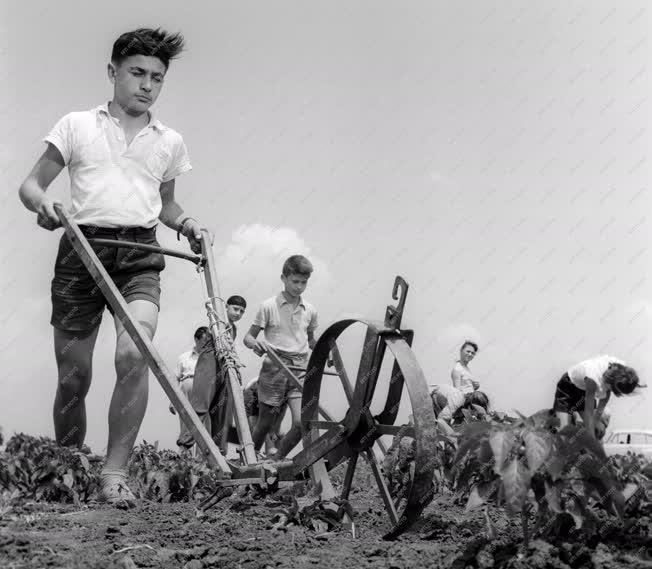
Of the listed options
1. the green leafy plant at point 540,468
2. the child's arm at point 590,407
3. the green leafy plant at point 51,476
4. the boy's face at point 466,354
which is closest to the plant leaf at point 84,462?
the green leafy plant at point 51,476

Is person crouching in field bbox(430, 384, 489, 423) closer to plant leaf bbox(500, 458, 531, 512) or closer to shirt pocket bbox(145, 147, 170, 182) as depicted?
shirt pocket bbox(145, 147, 170, 182)

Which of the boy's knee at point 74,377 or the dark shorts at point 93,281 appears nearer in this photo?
the dark shorts at point 93,281

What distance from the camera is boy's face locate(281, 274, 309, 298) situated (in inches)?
260

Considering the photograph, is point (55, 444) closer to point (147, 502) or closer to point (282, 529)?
point (147, 502)

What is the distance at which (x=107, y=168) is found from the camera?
13.4ft

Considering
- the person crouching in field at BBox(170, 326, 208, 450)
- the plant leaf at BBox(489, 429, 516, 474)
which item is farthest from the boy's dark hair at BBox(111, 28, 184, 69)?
the person crouching in field at BBox(170, 326, 208, 450)

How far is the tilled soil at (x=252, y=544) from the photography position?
7.68 feet

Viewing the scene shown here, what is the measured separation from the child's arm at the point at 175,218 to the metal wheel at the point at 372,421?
100cm

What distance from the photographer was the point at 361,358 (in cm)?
316

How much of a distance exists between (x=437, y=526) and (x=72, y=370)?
2175 mm

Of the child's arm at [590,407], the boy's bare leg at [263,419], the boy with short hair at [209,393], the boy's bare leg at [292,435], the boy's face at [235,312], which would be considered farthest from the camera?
the boy's face at [235,312]

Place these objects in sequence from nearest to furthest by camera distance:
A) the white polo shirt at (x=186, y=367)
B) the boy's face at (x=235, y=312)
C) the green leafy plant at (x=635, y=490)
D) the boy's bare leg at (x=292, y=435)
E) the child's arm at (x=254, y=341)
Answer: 1. the green leafy plant at (x=635, y=490)
2. the boy's bare leg at (x=292, y=435)
3. the child's arm at (x=254, y=341)
4. the boy's face at (x=235, y=312)
5. the white polo shirt at (x=186, y=367)

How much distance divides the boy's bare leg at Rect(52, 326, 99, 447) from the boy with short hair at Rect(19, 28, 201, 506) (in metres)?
0.10

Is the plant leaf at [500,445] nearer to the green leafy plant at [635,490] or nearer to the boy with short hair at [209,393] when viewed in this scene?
the green leafy plant at [635,490]
